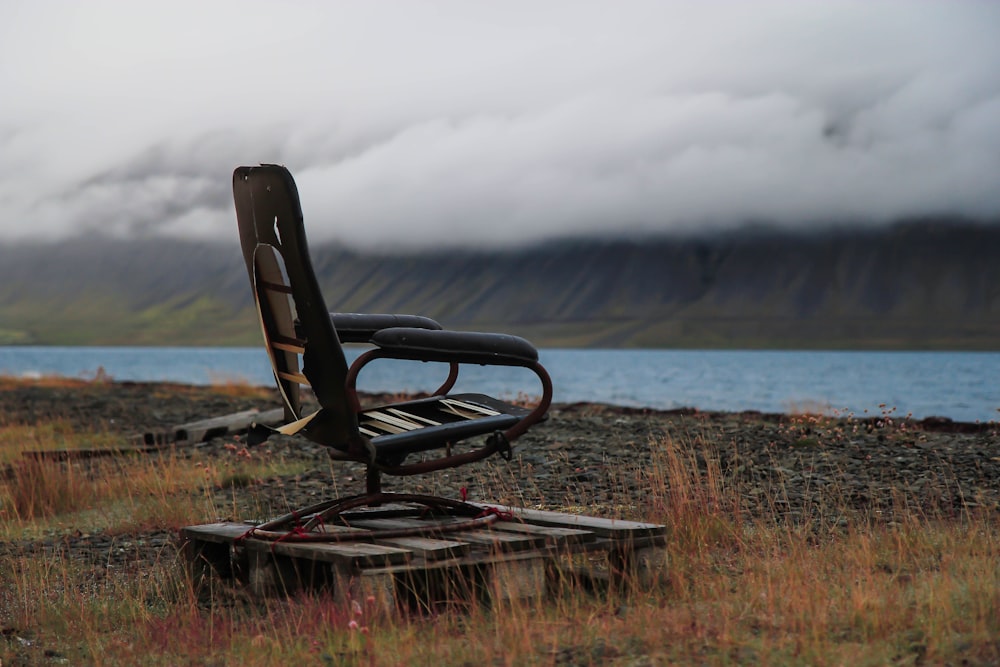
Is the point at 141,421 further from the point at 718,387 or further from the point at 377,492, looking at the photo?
the point at 718,387

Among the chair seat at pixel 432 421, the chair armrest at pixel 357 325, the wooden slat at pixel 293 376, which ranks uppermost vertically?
the chair armrest at pixel 357 325

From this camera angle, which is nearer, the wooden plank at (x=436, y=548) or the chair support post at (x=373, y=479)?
the wooden plank at (x=436, y=548)

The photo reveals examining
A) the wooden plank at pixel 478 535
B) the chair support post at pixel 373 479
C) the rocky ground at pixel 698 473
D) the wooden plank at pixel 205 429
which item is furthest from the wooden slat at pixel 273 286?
the wooden plank at pixel 205 429

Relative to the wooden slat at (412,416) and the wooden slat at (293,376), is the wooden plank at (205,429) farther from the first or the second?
the wooden slat at (293,376)

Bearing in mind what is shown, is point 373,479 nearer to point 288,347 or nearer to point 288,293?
point 288,347

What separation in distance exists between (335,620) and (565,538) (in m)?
Answer: 1.09

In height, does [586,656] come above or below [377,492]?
below

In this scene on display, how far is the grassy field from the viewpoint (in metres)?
3.58

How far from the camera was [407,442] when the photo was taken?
14.0 ft

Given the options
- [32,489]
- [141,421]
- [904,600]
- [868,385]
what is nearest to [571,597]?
[904,600]

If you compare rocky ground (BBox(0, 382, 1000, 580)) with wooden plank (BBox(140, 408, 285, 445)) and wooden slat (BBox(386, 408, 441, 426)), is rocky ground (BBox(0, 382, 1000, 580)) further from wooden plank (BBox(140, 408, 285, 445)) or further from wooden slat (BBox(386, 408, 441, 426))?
wooden slat (BBox(386, 408, 441, 426))

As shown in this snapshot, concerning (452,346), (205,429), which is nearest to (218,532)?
(452,346)

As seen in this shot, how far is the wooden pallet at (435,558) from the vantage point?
417 cm

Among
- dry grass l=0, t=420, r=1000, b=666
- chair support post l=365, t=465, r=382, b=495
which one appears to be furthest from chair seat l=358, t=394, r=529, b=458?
dry grass l=0, t=420, r=1000, b=666
